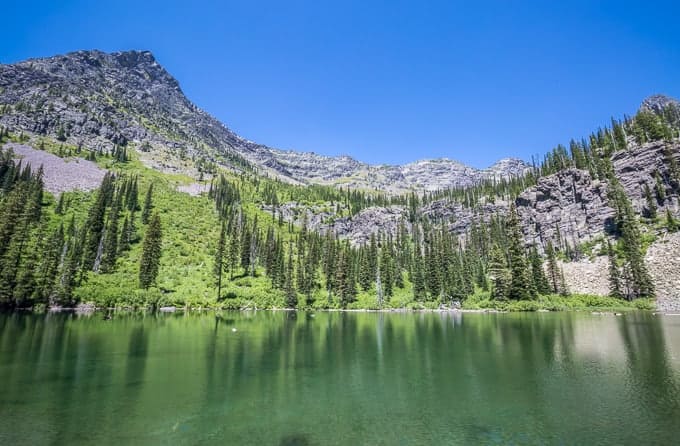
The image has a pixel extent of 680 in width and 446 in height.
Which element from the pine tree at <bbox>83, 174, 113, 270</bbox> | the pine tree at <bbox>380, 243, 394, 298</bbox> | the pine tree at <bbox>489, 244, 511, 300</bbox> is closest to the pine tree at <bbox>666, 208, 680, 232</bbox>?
the pine tree at <bbox>489, 244, 511, 300</bbox>

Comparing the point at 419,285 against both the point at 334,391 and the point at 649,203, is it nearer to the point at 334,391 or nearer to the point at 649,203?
the point at 649,203

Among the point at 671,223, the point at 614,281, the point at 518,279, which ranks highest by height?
the point at 671,223

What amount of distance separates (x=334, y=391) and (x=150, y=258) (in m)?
71.5

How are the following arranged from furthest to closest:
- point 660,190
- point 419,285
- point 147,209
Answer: point 147,209 < point 660,190 < point 419,285

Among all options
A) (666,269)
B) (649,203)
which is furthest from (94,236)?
(649,203)

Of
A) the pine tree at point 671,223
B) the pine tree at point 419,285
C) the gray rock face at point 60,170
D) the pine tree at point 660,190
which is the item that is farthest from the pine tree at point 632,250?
the gray rock face at point 60,170

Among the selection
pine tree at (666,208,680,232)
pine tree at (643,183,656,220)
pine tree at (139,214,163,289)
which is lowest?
pine tree at (139,214,163,289)

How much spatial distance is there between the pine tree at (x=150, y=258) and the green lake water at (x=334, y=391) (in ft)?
128

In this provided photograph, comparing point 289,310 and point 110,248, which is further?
point 289,310

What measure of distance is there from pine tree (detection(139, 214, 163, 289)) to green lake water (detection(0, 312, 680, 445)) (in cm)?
3894

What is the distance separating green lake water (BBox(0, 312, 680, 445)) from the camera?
1430 centimetres

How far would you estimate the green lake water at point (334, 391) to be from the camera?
14.3 m

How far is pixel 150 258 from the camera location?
78.2 meters

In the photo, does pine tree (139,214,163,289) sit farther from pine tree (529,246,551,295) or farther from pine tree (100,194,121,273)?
pine tree (529,246,551,295)
